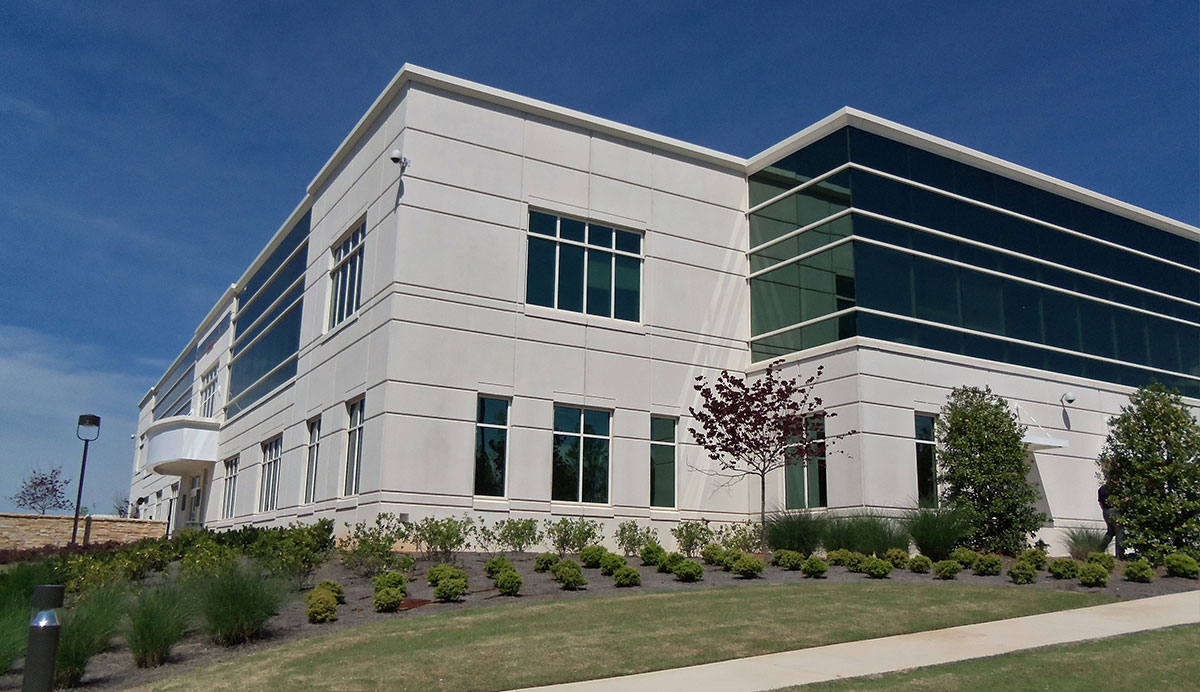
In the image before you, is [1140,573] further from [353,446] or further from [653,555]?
[353,446]

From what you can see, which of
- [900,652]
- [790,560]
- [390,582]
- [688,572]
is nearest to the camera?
[900,652]

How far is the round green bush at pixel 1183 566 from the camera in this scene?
18.7 m

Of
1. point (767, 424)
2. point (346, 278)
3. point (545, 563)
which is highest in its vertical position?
point (346, 278)

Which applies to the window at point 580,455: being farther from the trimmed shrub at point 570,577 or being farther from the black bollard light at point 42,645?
the black bollard light at point 42,645

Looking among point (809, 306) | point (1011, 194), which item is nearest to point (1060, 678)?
point (809, 306)

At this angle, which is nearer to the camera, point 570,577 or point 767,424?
point 570,577

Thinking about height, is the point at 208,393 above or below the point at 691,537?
above

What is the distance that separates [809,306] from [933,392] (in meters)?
3.71

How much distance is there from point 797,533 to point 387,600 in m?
9.83

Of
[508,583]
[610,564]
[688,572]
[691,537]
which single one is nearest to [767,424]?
[691,537]

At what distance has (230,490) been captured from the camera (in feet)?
124

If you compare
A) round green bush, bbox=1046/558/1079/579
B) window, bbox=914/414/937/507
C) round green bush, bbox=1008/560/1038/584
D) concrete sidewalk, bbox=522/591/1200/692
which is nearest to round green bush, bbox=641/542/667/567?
round green bush, bbox=1008/560/1038/584

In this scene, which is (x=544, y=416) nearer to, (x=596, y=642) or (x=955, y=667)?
(x=596, y=642)

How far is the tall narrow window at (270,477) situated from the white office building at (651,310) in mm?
615
